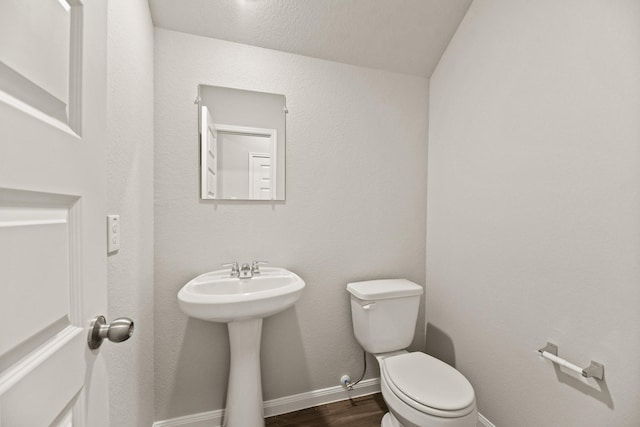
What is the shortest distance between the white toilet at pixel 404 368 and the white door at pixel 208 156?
975 millimetres

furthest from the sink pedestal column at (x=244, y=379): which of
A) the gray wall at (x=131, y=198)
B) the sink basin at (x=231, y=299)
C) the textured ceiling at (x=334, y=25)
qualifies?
the textured ceiling at (x=334, y=25)

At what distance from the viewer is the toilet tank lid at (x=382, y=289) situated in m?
1.49

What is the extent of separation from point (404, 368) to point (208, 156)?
1.48 meters

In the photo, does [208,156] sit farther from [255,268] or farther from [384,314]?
[384,314]

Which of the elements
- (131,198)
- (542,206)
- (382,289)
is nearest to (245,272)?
(131,198)

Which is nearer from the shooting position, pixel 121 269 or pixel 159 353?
pixel 121 269

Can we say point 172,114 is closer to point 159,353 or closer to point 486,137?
point 159,353

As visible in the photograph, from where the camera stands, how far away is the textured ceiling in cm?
137

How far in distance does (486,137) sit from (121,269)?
1744 mm

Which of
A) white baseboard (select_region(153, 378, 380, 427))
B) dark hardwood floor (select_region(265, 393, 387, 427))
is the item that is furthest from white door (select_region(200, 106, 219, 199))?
dark hardwood floor (select_region(265, 393, 387, 427))

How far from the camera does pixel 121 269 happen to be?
0.91 m

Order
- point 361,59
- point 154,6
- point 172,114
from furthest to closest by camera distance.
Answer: point 361,59, point 172,114, point 154,6

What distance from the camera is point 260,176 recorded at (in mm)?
1545

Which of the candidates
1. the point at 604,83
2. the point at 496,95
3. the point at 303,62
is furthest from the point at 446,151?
the point at 303,62
